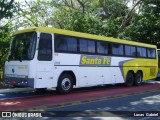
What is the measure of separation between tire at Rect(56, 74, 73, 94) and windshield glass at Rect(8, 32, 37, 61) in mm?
2166

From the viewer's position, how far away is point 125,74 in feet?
70.0

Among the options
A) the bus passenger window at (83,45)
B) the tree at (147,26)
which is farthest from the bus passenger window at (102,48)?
the tree at (147,26)

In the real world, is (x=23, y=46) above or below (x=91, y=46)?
below

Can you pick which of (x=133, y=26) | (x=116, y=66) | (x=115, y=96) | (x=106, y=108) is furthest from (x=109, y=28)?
(x=106, y=108)

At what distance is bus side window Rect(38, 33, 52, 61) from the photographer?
14.8 meters

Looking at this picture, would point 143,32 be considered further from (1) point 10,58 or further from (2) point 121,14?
(1) point 10,58

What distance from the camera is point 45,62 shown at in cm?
1497

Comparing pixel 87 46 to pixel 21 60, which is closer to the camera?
pixel 21 60

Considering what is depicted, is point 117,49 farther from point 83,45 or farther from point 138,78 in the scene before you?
point 83,45

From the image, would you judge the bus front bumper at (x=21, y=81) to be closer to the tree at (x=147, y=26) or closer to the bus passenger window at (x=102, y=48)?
the bus passenger window at (x=102, y=48)

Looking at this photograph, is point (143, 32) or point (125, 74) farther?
point (143, 32)

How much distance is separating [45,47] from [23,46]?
3.54 feet

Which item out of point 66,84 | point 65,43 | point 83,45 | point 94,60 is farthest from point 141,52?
point 66,84

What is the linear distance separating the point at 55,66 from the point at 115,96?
3311mm
